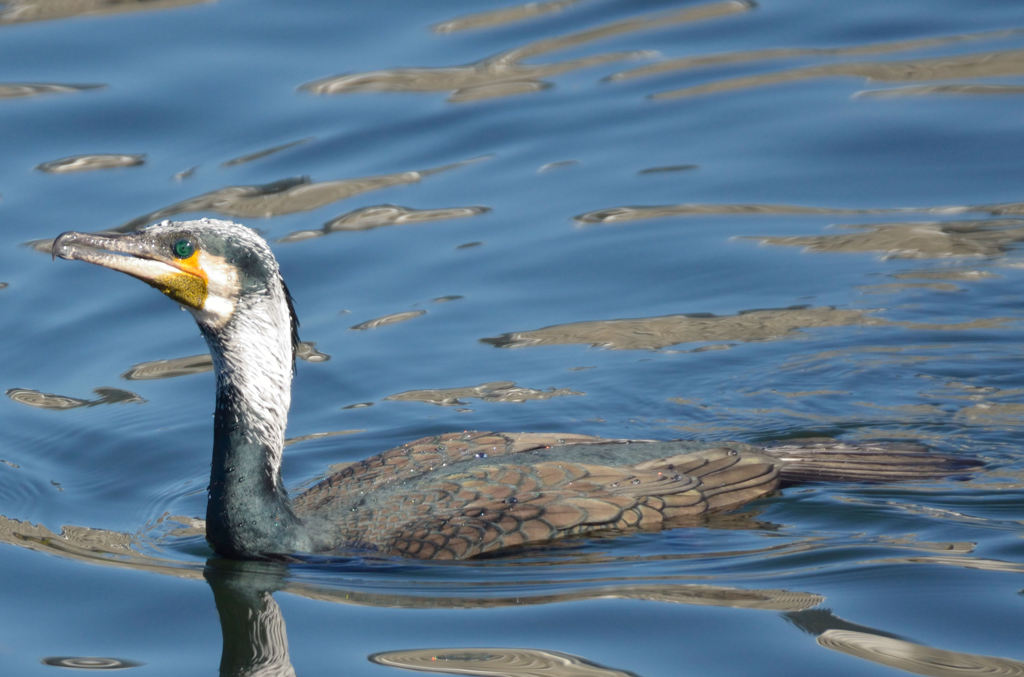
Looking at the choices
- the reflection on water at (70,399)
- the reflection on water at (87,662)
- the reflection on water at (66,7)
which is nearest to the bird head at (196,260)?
the reflection on water at (87,662)

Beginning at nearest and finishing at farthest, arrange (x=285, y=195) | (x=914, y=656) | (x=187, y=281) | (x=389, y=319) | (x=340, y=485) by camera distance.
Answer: (x=914, y=656)
(x=187, y=281)
(x=340, y=485)
(x=389, y=319)
(x=285, y=195)

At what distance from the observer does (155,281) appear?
7.25m

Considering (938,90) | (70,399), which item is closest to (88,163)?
(70,399)

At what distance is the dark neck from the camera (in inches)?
293

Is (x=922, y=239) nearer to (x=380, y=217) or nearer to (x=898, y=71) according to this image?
(x=898, y=71)

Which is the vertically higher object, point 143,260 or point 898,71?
point 898,71

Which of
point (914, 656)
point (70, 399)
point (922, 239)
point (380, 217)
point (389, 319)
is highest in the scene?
point (380, 217)

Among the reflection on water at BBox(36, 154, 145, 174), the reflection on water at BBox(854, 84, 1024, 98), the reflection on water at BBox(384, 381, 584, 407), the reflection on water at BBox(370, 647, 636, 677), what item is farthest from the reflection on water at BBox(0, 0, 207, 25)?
the reflection on water at BBox(370, 647, 636, 677)

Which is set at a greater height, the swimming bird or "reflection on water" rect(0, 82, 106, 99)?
"reflection on water" rect(0, 82, 106, 99)

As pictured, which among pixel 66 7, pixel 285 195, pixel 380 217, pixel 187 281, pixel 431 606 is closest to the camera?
pixel 431 606

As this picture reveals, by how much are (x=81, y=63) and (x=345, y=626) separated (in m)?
9.48

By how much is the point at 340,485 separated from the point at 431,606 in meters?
1.14

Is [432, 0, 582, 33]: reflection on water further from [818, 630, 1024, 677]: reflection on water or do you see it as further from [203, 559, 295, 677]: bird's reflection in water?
[818, 630, 1024, 677]: reflection on water

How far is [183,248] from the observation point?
720 cm
